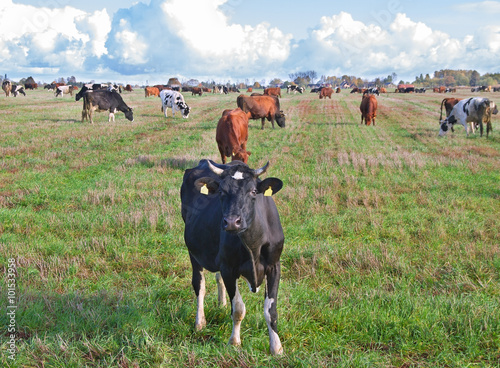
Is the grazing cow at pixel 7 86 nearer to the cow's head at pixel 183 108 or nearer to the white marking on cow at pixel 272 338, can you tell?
the cow's head at pixel 183 108

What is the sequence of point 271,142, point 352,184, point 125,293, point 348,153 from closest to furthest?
point 125,293, point 352,184, point 348,153, point 271,142

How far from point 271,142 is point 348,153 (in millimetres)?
3943

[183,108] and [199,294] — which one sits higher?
[183,108]

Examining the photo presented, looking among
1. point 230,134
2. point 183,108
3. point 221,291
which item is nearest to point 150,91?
point 183,108

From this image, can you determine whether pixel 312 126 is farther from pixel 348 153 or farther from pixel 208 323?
pixel 208 323

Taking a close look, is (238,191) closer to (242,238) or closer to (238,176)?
(238,176)

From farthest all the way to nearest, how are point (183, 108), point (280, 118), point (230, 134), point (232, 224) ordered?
point (183, 108)
point (280, 118)
point (230, 134)
point (232, 224)

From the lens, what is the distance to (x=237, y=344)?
382cm

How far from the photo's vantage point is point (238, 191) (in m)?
3.62

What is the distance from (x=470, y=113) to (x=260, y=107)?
10.6 meters

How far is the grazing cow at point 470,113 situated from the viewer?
18031 millimetres

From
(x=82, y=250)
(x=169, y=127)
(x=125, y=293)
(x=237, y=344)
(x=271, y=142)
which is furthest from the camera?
(x=169, y=127)

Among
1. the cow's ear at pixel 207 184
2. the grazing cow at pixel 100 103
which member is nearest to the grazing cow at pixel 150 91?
the grazing cow at pixel 100 103

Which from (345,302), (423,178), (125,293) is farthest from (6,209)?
(423,178)
